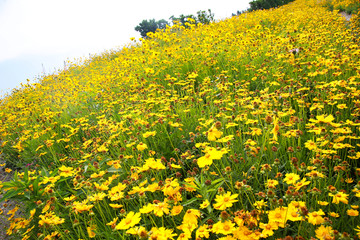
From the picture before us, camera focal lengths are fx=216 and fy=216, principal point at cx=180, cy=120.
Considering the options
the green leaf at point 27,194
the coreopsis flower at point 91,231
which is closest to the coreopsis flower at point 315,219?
the coreopsis flower at point 91,231

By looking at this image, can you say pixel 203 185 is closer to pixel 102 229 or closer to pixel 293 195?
pixel 293 195

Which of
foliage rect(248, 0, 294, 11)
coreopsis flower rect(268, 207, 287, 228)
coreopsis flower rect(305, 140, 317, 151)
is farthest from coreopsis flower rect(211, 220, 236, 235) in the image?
foliage rect(248, 0, 294, 11)

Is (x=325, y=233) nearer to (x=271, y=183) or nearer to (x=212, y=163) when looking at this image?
(x=271, y=183)

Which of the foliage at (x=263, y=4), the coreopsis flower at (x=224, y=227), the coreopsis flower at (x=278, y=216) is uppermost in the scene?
the foliage at (x=263, y=4)

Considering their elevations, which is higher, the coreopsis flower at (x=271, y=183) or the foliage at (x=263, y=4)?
the foliage at (x=263, y=4)

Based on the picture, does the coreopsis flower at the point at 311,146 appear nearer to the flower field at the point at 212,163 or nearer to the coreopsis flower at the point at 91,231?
the flower field at the point at 212,163

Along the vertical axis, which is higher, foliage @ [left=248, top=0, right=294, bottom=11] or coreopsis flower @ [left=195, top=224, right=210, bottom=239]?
foliage @ [left=248, top=0, right=294, bottom=11]

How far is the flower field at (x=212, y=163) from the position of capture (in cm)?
110

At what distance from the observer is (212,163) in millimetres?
1746

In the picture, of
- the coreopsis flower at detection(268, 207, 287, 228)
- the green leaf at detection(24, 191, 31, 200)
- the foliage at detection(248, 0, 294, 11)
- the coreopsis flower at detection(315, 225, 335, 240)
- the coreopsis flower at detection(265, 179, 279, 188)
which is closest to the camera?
the coreopsis flower at detection(315, 225, 335, 240)

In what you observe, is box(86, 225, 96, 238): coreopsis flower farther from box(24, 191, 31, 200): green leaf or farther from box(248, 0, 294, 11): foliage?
box(248, 0, 294, 11): foliage

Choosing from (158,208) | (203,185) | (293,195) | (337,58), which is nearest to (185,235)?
(158,208)

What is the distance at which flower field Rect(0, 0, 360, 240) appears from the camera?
1104 mm

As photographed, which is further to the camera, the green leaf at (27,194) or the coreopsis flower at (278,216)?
the green leaf at (27,194)
